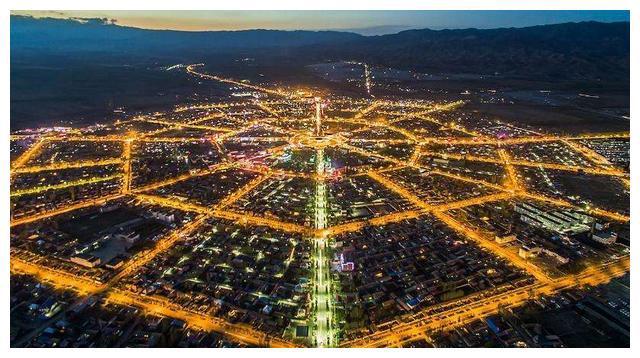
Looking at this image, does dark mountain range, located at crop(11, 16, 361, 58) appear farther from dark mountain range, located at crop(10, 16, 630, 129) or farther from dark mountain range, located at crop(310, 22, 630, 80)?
dark mountain range, located at crop(310, 22, 630, 80)

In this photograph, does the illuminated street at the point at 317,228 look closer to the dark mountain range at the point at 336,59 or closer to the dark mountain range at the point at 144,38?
the dark mountain range at the point at 336,59

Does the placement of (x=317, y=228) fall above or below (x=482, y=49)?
below

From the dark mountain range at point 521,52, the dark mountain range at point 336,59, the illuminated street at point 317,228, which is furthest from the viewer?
the dark mountain range at point 521,52

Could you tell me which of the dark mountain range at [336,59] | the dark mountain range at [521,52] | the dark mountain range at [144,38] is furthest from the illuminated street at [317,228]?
the dark mountain range at [144,38]

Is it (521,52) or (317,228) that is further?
(521,52)

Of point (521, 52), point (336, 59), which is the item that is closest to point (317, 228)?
point (521, 52)

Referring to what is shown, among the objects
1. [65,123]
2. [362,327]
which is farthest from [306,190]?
[65,123]

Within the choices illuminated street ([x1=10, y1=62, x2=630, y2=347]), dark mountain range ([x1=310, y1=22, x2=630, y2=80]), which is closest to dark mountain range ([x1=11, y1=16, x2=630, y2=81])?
dark mountain range ([x1=310, y1=22, x2=630, y2=80])

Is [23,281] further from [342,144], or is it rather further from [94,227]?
[342,144]

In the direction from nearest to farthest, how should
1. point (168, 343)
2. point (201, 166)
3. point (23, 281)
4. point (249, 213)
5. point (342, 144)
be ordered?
point (168, 343)
point (23, 281)
point (249, 213)
point (201, 166)
point (342, 144)

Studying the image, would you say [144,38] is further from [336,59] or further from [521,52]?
[521,52]

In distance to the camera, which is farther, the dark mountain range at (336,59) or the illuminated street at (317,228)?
the dark mountain range at (336,59)
